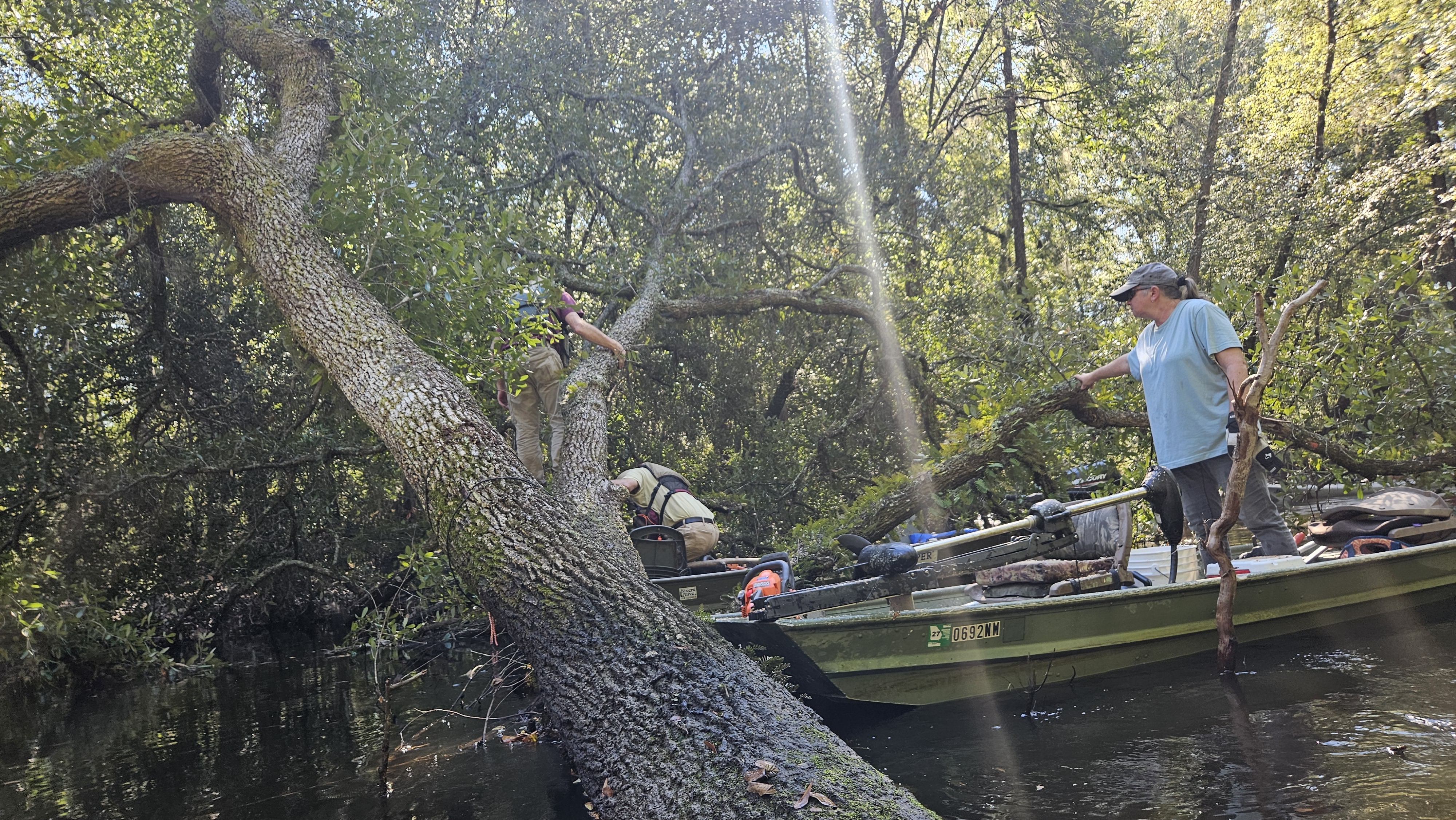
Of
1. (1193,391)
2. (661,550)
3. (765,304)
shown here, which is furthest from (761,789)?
(765,304)

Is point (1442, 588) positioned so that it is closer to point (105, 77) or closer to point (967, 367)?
point (967, 367)

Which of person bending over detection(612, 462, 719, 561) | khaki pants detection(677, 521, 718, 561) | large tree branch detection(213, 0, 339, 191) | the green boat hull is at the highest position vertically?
large tree branch detection(213, 0, 339, 191)

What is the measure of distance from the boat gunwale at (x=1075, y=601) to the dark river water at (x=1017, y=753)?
497mm

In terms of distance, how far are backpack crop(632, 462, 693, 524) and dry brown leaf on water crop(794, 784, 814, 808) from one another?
479 cm

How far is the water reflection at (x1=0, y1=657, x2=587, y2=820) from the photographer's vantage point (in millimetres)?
3691

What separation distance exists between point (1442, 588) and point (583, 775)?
6.07 m

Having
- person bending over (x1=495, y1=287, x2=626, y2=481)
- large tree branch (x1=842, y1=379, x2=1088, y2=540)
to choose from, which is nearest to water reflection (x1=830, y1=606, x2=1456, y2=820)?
large tree branch (x1=842, y1=379, x2=1088, y2=540)

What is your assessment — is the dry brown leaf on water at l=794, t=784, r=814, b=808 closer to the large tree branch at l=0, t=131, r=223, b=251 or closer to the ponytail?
the ponytail

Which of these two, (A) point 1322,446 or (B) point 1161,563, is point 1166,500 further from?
(A) point 1322,446

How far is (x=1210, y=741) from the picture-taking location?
147 inches

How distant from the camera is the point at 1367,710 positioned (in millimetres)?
3945

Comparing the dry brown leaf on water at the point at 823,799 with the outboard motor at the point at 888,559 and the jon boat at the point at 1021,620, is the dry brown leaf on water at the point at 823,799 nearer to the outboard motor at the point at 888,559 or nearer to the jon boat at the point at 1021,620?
the jon boat at the point at 1021,620

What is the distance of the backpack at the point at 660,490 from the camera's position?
7023 millimetres

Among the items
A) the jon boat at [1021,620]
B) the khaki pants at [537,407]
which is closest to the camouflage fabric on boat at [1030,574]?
the jon boat at [1021,620]
